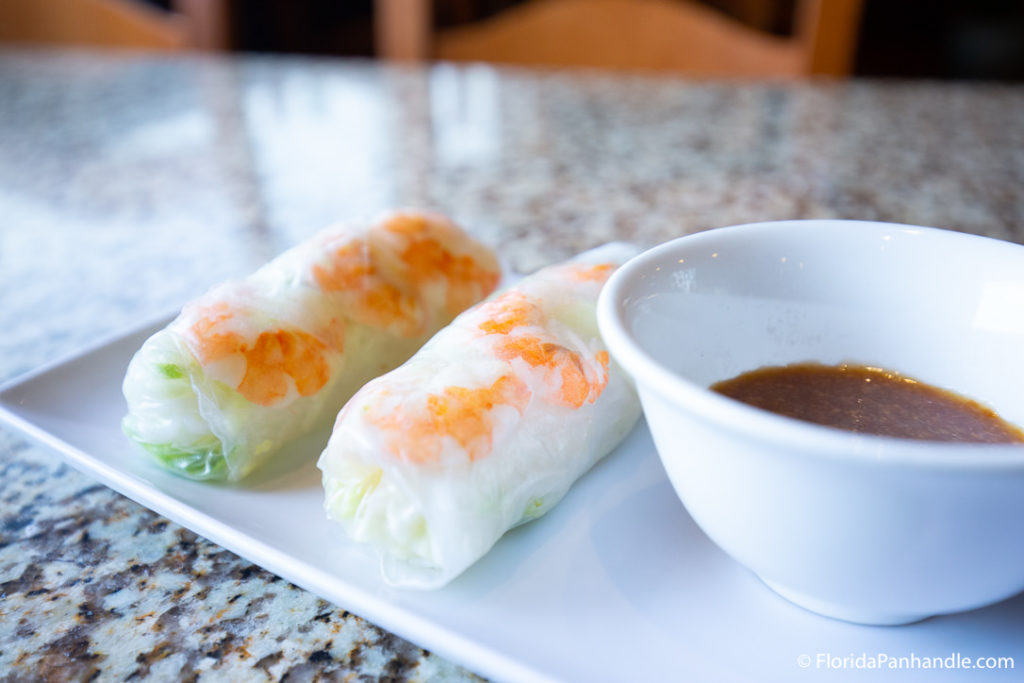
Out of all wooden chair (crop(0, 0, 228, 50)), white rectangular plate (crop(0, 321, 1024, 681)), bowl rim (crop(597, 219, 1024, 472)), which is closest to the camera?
bowl rim (crop(597, 219, 1024, 472))

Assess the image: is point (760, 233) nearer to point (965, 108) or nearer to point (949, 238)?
point (949, 238)

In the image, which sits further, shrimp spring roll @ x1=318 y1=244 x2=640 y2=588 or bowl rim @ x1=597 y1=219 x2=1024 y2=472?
shrimp spring roll @ x1=318 y1=244 x2=640 y2=588

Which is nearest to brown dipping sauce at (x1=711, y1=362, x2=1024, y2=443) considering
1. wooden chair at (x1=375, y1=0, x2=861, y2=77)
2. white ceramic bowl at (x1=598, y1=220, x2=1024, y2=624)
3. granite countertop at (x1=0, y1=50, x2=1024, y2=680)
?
white ceramic bowl at (x1=598, y1=220, x2=1024, y2=624)

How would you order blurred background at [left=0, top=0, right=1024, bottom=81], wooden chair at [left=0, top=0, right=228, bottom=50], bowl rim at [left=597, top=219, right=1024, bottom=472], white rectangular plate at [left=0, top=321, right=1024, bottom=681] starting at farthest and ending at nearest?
1. wooden chair at [left=0, top=0, right=228, bottom=50]
2. blurred background at [left=0, top=0, right=1024, bottom=81]
3. white rectangular plate at [left=0, top=321, right=1024, bottom=681]
4. bowl rim at [left=597, top=219, right=1024, bottom=472]

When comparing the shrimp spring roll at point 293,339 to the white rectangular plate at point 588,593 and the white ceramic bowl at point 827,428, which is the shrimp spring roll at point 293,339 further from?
the white ceramic bowl at point 827,428

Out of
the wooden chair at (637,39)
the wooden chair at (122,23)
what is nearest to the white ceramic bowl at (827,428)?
the wooden chair at (637,39)

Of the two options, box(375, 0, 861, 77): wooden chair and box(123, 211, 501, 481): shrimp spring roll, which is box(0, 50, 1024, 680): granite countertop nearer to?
box(123, 211, 501, 481): shrimp spring roll

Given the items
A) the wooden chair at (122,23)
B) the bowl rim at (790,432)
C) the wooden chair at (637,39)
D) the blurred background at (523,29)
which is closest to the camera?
the bowl rim at (790,432)
